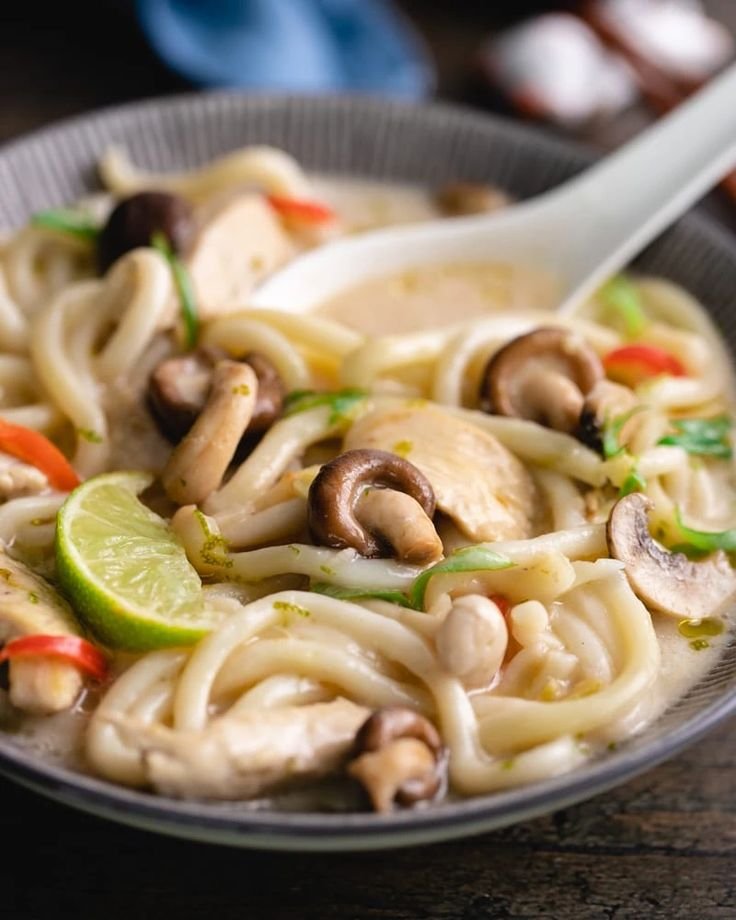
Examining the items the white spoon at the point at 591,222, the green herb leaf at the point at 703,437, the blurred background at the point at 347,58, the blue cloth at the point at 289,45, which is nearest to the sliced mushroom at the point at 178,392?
the white spoon at the point at 591,222

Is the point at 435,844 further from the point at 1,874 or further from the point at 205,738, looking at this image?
the point at 1,874

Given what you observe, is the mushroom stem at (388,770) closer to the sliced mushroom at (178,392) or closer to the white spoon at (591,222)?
the sliced mushroom at (178,392)

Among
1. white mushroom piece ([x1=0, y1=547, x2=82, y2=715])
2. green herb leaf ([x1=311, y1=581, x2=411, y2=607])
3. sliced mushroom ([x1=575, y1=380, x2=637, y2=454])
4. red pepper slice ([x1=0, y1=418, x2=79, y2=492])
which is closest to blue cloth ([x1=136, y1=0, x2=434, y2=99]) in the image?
sliced mushroom ([x1=575, y1=380, x2=637, y2=454])

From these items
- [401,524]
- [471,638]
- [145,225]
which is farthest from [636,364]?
[145,225]

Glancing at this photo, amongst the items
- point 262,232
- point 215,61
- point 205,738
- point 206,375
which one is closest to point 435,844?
point 205,738

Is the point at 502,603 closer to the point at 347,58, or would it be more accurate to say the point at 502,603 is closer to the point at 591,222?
the point at 591,222

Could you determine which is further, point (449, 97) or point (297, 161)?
point (449, 97)
